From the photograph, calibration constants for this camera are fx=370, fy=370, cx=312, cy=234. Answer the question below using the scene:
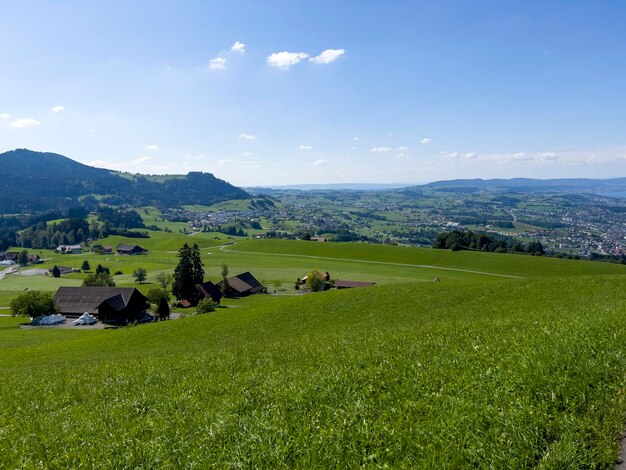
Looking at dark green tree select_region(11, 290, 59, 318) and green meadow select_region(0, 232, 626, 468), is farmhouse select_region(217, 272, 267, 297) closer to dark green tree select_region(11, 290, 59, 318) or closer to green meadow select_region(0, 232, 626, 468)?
dark green tree select_region(11, 290, 59, 318)

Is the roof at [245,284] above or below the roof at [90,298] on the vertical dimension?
below

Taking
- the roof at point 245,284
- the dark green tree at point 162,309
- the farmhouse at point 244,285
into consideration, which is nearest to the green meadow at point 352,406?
the dark green tree at point 162,309

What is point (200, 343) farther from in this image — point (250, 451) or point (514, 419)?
point (514, 419)

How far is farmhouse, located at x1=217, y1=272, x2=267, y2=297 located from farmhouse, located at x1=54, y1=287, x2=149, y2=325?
24.9 metres

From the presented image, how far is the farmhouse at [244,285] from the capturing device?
107625 mm

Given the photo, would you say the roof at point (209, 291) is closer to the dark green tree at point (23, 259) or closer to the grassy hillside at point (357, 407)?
the grassy hillside at point (357, 407)

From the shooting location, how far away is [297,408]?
893 cm

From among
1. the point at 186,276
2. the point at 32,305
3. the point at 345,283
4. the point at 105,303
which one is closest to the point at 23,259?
the point at 32,305

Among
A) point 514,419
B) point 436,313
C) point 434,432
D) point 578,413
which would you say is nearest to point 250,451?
point 434,432

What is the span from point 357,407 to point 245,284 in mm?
104761

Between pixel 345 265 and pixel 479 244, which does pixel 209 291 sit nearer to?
pixel 345 265

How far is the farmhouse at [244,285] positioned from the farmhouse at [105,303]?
2492 centimetres

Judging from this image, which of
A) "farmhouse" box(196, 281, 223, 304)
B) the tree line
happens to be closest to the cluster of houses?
"farmhouse" box(196, 281, 223, 304)

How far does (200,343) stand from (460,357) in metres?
24.3
